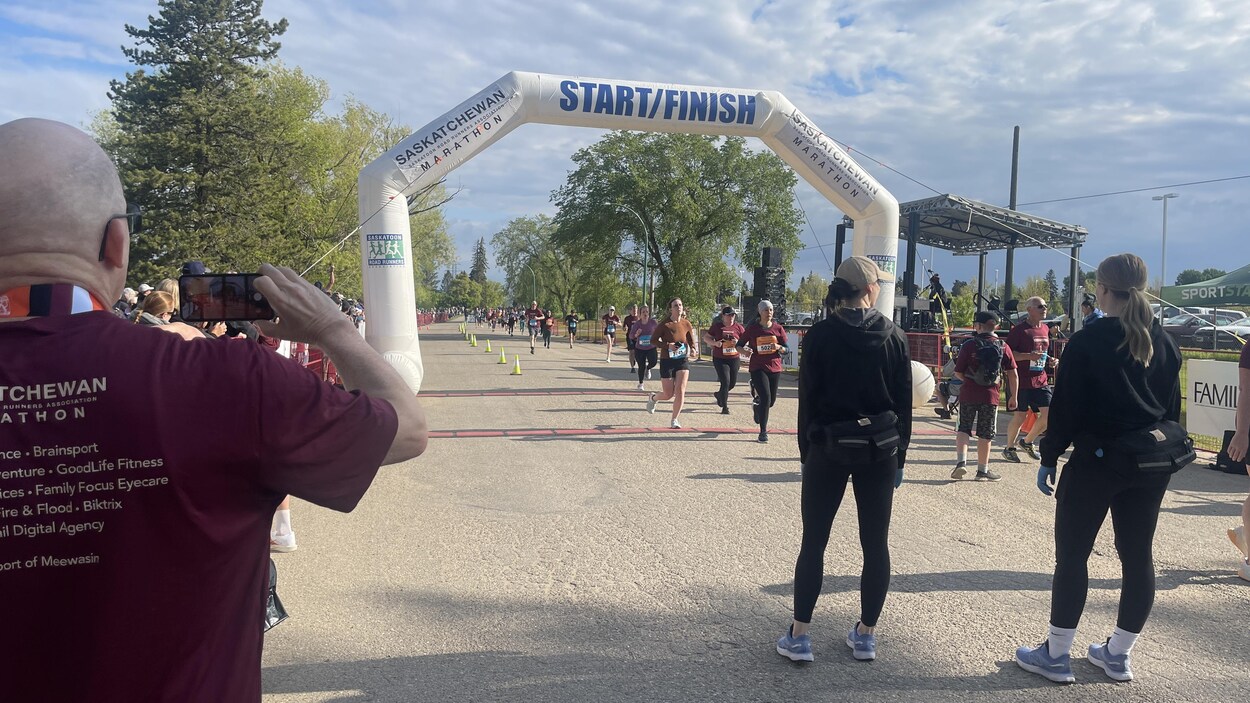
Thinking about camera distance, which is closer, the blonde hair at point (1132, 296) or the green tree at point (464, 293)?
the blonde hair at point (1132, 296)

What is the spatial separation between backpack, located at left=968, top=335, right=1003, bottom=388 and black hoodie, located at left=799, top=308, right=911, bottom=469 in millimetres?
4648

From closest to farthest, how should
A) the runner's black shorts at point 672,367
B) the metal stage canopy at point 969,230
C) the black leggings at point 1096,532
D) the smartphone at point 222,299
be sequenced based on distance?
the smartphone at point 222,299, the black leggings at point 1096,532, the runner's black shorts at point 672,367, the metal stage canopy at point 969,230

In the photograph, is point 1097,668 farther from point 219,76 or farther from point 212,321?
point 219,76

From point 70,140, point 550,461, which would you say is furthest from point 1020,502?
point 70,140

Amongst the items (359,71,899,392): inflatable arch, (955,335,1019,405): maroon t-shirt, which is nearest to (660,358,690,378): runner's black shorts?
(359,71,899,392): inflatable arch

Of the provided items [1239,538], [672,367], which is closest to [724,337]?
[672,367]

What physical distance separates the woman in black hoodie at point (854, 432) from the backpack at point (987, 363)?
465cm

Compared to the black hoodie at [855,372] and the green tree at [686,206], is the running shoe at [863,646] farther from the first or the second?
the green tree at [686,206]

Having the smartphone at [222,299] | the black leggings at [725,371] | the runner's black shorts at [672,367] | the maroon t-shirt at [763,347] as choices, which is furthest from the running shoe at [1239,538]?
the black leggings at [725,371]

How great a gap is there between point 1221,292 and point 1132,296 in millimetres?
34833

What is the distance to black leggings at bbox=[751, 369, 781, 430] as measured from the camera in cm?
1004

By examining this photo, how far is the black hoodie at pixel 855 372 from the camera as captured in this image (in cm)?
371

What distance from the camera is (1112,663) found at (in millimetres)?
3732

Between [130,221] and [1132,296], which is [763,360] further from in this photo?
[130,221]
